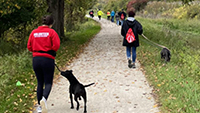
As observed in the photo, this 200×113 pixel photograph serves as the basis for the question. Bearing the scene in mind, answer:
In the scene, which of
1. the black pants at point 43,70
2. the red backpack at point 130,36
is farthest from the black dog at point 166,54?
the black pants at point 43,70

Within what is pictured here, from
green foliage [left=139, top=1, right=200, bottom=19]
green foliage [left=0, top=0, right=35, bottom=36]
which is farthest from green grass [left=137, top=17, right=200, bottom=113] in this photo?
green foliage [left=139, top=1, right=200, bottom=19]

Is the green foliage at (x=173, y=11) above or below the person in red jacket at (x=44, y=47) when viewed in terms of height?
below

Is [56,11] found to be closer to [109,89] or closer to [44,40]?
[109,89]

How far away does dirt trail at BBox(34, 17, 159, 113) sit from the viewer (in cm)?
563

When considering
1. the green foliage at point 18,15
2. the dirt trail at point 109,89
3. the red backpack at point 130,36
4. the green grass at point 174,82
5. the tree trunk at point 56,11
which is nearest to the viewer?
the green grass at point 174,82

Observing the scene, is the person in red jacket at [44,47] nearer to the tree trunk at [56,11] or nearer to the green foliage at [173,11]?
the tree trunk at [56,11]

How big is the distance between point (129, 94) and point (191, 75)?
2425 mm

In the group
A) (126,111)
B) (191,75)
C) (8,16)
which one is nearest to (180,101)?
(126,111)

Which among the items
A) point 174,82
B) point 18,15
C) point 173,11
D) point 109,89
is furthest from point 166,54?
point 173,11

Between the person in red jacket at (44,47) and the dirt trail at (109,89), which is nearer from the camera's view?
the person in red jacket at (44,47)

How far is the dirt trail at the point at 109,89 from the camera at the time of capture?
563cm

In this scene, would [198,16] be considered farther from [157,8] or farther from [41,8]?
[41,8]

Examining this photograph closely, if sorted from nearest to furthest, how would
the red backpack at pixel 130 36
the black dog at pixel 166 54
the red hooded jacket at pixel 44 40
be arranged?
the red hooded jacket at pixel 44 40, the red backpack at pixel 130 36, the black dog at pixel 166 54

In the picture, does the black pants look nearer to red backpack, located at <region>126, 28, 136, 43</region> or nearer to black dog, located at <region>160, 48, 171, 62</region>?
red backpack, located at <region>126, 28, 136, 43</region>
